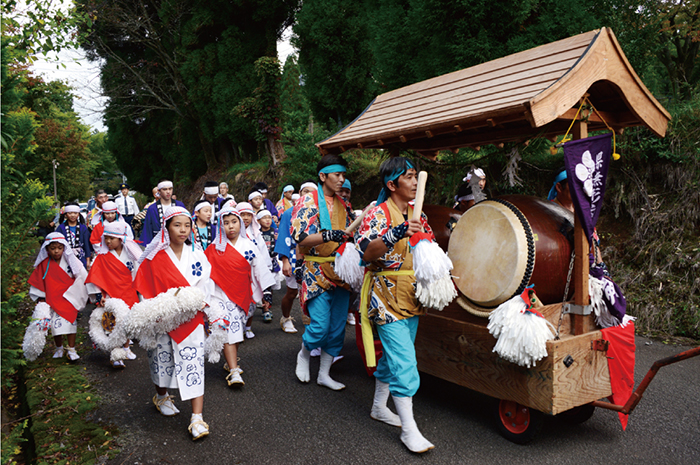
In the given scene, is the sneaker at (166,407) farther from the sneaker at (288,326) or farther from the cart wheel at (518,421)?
the cart wheel at (518,421)

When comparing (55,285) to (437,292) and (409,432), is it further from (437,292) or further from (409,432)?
(437,292)

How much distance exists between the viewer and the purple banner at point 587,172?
3193mm

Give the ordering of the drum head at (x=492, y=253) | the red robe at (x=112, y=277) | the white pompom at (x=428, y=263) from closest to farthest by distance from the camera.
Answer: the white pompom at (x=428, y=263) → the drum head at (x=492, y=253) → the red robe at (x=112, y=277)

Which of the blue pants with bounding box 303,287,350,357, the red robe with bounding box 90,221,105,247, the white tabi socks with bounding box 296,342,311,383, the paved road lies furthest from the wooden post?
the red robe with bounding box 90,221,105,247

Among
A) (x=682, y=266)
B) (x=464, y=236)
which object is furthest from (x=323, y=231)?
(x=682, y=266)

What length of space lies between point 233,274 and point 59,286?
7.23 feet

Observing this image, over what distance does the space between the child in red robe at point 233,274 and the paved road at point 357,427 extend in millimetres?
436

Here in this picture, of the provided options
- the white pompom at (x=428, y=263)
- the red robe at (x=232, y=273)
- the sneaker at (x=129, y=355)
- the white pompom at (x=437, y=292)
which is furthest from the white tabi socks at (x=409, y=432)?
the sneaker at (x=129, y=355)

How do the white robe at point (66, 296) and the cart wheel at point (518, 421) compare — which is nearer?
the cart wheel at point (518, 421)

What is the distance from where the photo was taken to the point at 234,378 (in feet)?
15.0

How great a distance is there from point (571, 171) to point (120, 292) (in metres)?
4.72

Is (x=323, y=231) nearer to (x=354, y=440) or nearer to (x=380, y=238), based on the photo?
(x=380, y=238)

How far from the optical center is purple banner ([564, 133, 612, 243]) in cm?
319

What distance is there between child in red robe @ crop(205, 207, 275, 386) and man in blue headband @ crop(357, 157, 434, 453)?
1.74 metres
